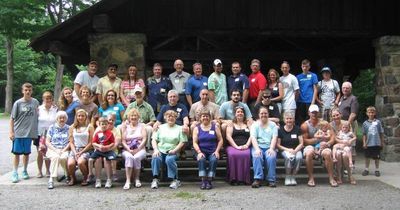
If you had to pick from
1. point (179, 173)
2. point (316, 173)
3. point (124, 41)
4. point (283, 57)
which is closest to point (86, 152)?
point (179, 173)

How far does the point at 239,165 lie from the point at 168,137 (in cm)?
115

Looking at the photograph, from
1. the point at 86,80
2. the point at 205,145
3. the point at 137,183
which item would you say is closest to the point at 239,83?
the point at 205,145

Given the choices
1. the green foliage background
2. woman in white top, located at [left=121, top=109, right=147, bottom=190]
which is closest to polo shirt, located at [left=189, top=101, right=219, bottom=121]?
woman in white top, located at [left=121, top=109, right=147, bottom=190]

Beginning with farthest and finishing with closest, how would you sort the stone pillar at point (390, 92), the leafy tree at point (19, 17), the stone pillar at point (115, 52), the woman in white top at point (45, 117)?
1. the leafy tree at point (19, 17)
2. the stone pillar at point (390, 92)
3. the stone pillar at point (115, 52)
4. the woman in white top at point (45, 117)

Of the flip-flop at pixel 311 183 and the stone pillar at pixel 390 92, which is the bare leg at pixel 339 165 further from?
the stone pillar at pixel 390 92

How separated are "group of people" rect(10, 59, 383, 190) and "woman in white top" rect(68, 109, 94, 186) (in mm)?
15

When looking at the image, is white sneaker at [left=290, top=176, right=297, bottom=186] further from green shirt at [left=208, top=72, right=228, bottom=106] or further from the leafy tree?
the leafy tree

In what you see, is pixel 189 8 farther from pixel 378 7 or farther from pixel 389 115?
pixel 389 115

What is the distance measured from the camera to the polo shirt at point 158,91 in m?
7.83

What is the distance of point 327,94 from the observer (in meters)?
8.27

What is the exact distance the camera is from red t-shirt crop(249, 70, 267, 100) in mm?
7973

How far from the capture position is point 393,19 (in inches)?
371

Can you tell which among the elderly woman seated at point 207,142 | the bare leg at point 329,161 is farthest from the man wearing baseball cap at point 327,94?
the elderly woman seated at point 207,142

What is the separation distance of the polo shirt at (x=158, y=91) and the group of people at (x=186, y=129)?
2cm
